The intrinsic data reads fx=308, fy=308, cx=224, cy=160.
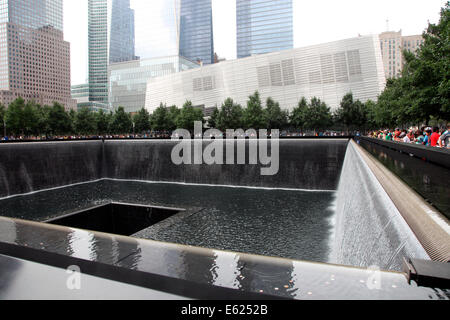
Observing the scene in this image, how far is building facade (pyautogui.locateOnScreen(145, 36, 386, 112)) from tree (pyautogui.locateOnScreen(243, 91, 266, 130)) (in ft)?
39.1

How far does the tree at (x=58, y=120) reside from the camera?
149 feet

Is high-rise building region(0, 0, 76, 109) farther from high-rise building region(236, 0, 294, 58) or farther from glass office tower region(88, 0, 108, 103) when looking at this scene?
high-rise building region(236, 0, 294, 58)

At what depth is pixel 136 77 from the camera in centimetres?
9106

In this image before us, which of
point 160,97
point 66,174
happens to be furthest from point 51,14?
point 66,174

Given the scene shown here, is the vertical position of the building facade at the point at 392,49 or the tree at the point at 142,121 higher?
the building facade at the point at 392,49

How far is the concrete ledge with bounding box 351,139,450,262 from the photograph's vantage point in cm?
127

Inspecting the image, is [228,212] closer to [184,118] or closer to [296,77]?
[184,118]

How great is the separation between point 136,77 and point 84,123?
46234mm

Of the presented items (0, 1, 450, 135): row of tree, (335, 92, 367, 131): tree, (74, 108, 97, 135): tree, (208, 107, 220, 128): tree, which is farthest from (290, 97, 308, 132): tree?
(74, 108, 97, 135): tree

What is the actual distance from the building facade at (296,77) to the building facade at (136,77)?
2256cm

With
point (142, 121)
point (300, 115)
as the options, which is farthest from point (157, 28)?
point (300, 115)

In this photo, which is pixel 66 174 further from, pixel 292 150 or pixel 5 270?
pixel 5 270

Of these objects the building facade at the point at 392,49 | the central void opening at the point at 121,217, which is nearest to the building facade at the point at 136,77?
the building facade at the point at 392,49
